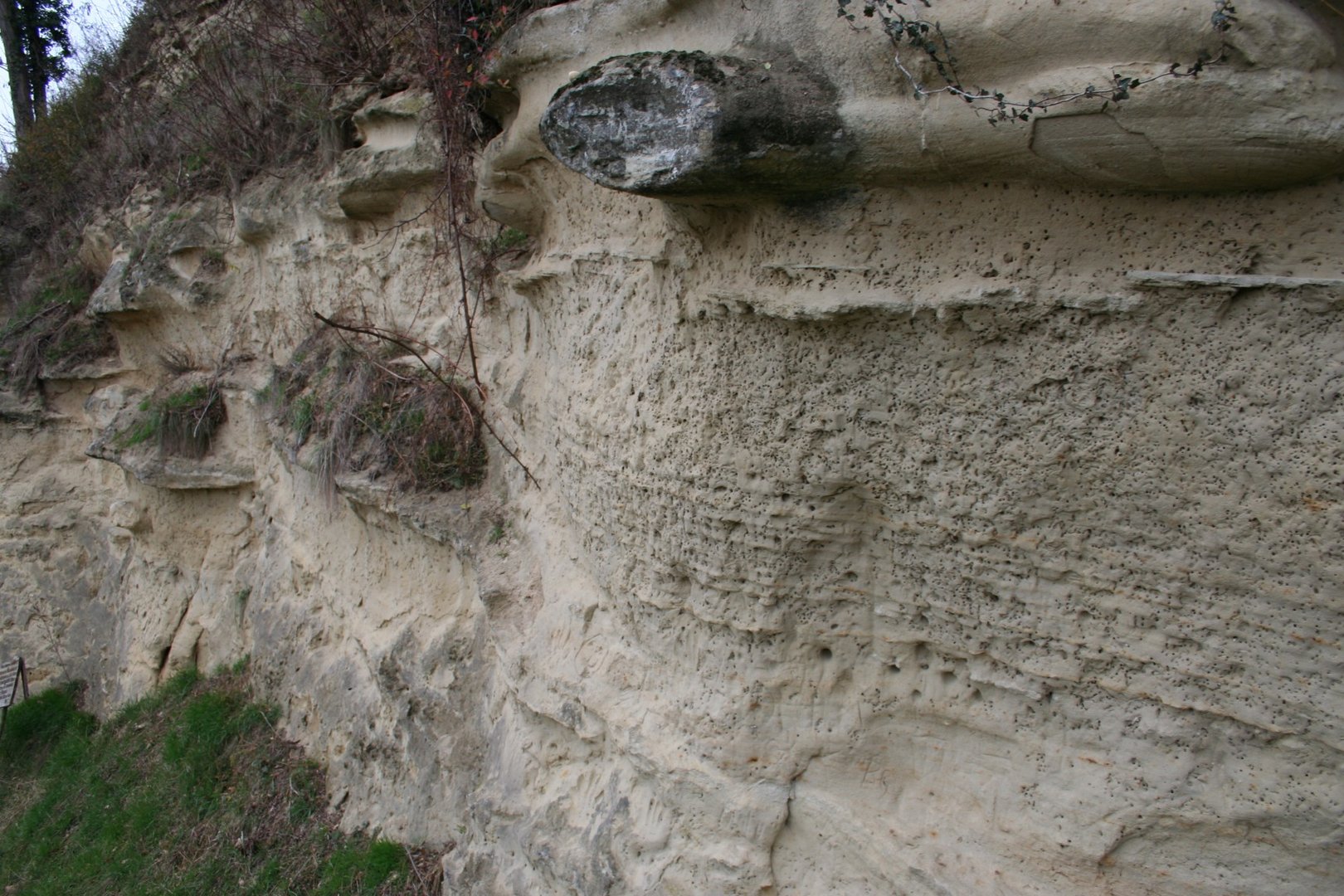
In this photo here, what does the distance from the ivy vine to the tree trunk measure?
1132cm

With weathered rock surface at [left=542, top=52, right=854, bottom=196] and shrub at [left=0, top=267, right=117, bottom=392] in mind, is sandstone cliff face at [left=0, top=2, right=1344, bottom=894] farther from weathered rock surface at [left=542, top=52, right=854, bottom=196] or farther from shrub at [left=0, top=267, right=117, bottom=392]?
shrub at [left=0, top=267, right=117, bottom=392]

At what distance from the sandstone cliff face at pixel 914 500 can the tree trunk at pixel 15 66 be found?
9889 mm

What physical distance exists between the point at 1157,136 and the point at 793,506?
1218 mm

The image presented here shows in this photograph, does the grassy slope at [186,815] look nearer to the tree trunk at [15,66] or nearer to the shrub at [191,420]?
the shrub at [191,420]

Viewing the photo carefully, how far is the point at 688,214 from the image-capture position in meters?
2.42

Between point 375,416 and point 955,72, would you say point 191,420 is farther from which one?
point 955,72

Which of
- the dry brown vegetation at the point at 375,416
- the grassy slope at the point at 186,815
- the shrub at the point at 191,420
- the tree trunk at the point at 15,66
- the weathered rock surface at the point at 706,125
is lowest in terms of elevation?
the grassy slope at the point at 186,815

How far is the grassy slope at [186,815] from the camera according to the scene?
4270 millimetres

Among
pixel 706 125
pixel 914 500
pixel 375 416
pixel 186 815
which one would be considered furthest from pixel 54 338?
pixel 914 500

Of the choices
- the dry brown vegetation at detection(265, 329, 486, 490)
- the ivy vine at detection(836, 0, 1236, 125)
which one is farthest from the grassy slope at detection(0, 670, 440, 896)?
the ivy vine at detection(836, 0, 1236, 125)

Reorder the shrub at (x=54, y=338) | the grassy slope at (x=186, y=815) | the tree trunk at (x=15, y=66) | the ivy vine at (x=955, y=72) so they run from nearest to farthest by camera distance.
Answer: the ivy vine at (x=955, y=72) → the grassy slope at (x=186, y=815) → the shrub at (x=54, y=338) → the tree trunk at (x=15, y=66)

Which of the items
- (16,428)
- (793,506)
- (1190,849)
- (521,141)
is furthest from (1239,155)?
(16,428)

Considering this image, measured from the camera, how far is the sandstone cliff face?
1711 mm

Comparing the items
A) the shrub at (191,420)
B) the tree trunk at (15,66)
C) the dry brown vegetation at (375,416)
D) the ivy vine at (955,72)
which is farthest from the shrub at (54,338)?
the ivy vine at (955,72)
